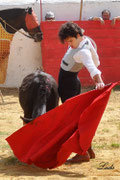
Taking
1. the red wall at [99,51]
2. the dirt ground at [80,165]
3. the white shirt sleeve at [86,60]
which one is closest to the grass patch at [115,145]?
the dirt ground at [80,165]

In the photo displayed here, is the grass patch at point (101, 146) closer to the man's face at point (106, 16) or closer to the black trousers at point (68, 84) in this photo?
the black trousers at point (68, 84)

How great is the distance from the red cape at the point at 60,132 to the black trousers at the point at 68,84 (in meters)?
0.34

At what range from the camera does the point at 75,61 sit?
4.03m

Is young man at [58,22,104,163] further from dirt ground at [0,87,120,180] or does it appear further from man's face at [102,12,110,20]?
man's face at [102,12,110,20]

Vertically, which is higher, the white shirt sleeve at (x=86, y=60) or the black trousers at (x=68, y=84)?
the white shirt sleeve at (x=86, y=60)

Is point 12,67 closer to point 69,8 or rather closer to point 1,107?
point 69,8

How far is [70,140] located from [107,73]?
618 cm

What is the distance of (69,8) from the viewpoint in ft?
32.8

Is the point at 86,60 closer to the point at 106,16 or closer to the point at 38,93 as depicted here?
the point at 38,93

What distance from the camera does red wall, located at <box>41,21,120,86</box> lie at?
9664mm

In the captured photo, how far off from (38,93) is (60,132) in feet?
1.36

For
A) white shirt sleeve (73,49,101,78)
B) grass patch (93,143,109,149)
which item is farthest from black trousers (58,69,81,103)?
grass patch (93,143,109,149)

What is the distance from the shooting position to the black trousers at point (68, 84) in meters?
4.19

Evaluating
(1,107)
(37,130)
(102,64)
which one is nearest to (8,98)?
(1,107)
